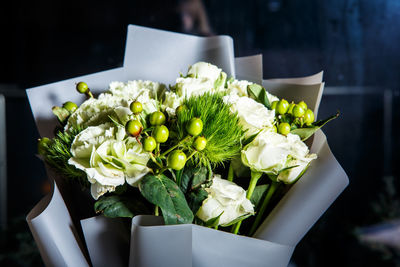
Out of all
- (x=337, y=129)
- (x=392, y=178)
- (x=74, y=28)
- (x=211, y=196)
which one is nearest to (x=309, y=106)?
(x=211, y=196)

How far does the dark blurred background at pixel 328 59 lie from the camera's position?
1359mm

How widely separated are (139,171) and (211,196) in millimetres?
77

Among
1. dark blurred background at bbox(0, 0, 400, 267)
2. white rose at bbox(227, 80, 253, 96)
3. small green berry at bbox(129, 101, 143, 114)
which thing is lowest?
dark blurred background at bbox(0, 0, 400, 267)

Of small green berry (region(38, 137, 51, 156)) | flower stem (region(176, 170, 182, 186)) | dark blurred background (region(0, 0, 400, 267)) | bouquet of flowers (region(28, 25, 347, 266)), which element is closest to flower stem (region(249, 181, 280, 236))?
bouquet of flowers (region(28, 25, 347, 266))

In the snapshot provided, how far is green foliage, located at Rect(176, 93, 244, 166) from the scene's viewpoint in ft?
1.20

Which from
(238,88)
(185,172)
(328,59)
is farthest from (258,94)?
(328,59)

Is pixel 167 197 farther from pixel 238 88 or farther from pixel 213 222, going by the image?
pixel 238 88

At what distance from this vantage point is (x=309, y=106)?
48 centimetres

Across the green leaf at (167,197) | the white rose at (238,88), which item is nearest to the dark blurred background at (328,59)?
the white rose at (238,88)

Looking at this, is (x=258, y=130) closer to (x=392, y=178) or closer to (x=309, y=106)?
(x=309, y=106)

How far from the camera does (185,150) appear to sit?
1.31ft

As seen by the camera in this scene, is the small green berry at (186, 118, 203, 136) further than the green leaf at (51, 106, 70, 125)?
No

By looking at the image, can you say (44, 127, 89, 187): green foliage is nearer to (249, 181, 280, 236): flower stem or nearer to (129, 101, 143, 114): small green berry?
(129, 101, 143, 114): small green berry

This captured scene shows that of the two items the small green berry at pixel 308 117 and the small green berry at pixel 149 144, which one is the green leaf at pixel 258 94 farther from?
the small green berry at pixel 149 144
